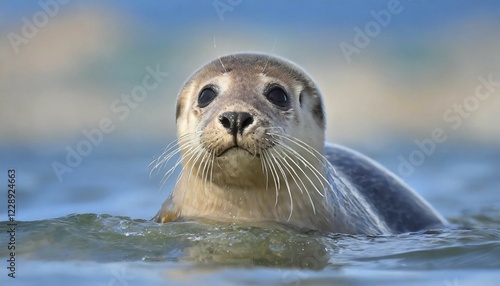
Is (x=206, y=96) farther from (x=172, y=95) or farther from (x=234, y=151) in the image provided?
(x=172, y=95)

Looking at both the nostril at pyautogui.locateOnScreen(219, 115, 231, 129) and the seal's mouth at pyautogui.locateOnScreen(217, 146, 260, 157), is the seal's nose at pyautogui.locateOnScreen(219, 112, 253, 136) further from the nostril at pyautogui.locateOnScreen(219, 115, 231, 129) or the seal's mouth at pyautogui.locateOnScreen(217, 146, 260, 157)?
the seal's mouth at pyautogui.locateOnScreen(217, 146, 260, 157)

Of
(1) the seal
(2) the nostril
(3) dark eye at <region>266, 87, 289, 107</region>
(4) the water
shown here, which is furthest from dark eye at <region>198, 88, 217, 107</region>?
(4) the water

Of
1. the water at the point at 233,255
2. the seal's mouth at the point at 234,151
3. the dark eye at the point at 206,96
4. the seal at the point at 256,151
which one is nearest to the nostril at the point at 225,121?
the seal at the point at 256,151

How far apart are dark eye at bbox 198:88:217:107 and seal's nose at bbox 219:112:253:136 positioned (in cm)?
57

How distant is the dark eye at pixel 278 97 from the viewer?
729 cm

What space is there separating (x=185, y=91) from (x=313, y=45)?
14.8 meters

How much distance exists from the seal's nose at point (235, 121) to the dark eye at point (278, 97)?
0.54 metres

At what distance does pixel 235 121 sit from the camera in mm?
6711

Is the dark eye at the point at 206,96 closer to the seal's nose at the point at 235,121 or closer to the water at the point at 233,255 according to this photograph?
the seal's nose at the point at 235,121

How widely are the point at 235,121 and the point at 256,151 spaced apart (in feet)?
0.76

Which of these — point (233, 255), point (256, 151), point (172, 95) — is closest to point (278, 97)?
point (256, 151)

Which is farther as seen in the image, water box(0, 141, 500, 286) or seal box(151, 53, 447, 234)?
seal box(151, 53, 447, 234)

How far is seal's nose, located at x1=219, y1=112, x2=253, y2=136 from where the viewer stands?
671cm

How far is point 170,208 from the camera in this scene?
7.76 meters
